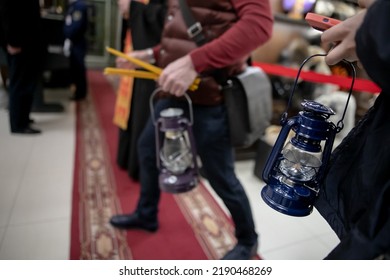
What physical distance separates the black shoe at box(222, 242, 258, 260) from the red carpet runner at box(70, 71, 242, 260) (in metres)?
0.15

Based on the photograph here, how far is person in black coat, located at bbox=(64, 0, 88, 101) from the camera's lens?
94cm

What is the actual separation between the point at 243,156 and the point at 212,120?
116 centimetres

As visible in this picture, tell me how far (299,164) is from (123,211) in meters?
1.06

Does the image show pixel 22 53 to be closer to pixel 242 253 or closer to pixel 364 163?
pixel 364 163

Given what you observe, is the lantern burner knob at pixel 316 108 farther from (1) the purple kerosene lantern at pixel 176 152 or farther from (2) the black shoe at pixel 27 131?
(2) the black shoe at pixel 27 131

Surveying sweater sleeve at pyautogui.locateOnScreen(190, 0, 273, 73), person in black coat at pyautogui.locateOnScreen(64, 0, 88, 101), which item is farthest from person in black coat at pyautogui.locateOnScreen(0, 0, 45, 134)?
sweater sleeve at pyautogui.locateOnScreen(190, 0, 273, 73)

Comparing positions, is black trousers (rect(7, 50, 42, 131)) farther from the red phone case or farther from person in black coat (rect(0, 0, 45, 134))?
the red phone case

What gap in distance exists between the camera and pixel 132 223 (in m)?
1.25

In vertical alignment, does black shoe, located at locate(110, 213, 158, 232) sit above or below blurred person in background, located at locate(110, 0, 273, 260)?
below

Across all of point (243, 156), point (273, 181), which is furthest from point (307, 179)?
point (243, 156)

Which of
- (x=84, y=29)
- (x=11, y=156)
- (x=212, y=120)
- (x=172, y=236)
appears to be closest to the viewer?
(x=11, y=156)

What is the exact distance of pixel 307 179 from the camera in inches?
22.1

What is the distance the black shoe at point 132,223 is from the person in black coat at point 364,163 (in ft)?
2.85

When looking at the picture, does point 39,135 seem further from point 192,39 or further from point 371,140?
point 371,140
